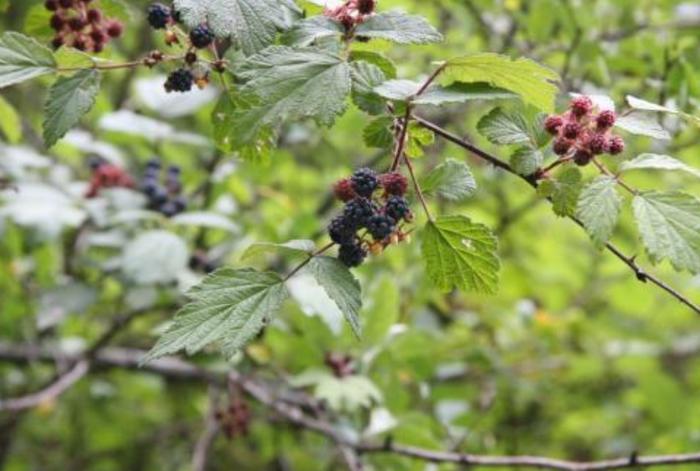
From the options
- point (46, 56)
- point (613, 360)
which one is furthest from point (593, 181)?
point (613, 360)

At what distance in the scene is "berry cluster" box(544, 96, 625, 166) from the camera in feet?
3.41

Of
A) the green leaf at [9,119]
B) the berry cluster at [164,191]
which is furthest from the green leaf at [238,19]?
the berry cluster at [164,191]

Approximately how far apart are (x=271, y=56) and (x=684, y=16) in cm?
263

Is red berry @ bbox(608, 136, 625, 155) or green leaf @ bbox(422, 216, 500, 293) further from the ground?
red berry @ bbox(608, 136, 625, 155)

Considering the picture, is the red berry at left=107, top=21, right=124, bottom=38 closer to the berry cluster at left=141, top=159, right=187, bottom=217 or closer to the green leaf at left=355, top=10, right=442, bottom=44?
the green leaf at left=355, top=10, right=442, bottom=44

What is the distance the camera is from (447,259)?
3.65ft

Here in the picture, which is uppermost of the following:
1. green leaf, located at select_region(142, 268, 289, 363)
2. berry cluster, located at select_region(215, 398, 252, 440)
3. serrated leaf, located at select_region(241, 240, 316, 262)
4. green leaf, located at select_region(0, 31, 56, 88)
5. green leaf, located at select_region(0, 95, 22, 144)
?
green leaf, located at select_region(0, 31, 56, 88)

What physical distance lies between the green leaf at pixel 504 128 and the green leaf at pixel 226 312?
32 centimetres

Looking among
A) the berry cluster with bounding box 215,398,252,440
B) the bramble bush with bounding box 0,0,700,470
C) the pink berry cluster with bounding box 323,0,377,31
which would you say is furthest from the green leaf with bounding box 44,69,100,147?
the berry cluster with bounding box 215,398,252,440

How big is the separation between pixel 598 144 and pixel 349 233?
0.31m

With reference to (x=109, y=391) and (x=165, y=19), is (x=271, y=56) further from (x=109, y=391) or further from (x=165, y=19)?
(x=109, y=391)

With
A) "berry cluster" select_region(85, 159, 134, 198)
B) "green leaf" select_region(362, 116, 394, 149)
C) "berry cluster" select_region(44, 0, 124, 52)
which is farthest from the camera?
"berry cluster" select_region(85, 159, 134, 198)

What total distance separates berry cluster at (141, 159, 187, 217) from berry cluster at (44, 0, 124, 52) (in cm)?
93

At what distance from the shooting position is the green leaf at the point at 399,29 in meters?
1.04
